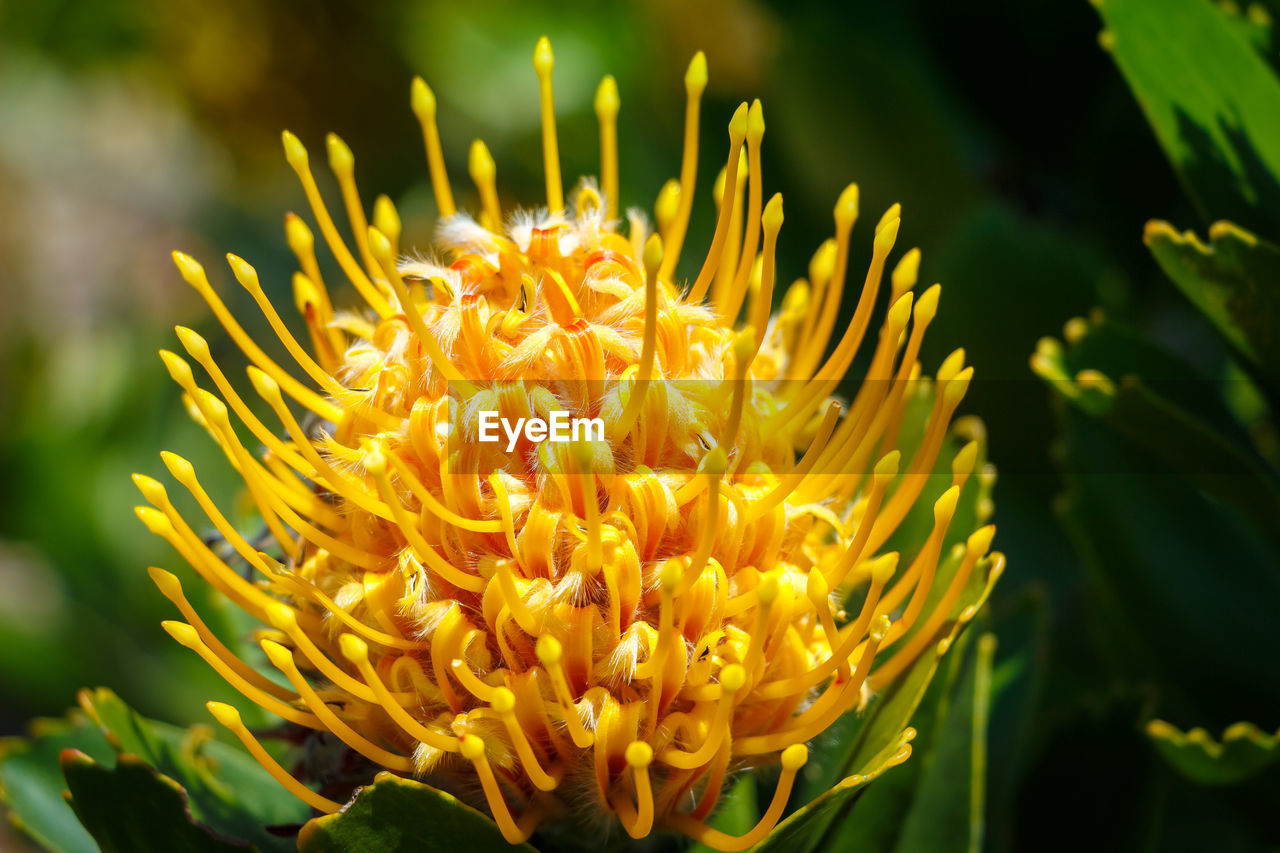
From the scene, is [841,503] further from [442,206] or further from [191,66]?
[191,66]

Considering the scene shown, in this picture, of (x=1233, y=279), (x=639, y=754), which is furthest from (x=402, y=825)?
(x=1233, y=279)

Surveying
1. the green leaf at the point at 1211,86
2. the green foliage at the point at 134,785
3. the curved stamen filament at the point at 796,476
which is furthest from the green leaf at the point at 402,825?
the green leaf at the point at 1211,86

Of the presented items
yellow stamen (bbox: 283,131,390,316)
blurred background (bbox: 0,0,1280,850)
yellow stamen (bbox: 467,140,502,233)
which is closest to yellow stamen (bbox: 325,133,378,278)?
yellow stamen (bbox: 283,131,390,316)

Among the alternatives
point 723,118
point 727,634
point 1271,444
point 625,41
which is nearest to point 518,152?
point 625,41

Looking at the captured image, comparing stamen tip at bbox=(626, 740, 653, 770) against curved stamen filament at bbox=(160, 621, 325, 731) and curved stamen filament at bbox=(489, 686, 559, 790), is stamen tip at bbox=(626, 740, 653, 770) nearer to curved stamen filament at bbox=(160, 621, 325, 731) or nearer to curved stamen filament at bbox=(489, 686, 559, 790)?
curved stamen filament at bbox=(489, 686, 559, 790)

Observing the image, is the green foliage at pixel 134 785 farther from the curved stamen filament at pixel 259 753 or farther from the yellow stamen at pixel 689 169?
the yellow stamen at pixel 689 169

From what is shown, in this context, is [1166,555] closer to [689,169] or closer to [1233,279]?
[1233,279]
